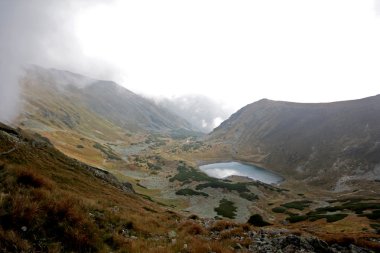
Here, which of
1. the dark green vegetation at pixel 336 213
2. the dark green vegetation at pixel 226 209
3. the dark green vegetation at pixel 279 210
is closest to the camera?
the dark green vegetation at pixel 336 213

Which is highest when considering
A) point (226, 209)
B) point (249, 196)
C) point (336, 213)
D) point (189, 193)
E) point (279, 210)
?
point (336, 213)

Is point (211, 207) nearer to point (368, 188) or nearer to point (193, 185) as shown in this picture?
point (193, 185)

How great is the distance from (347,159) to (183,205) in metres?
138

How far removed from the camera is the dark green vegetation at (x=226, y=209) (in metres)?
90.1

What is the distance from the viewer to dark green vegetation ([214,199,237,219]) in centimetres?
9012

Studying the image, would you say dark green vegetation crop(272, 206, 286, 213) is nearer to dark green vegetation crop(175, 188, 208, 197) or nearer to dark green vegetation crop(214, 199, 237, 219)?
dark green vegetation crop(214, 199, 237, 219)

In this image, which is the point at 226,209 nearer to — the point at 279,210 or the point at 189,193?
the point at 279,210

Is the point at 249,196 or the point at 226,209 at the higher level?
the point at 249,196

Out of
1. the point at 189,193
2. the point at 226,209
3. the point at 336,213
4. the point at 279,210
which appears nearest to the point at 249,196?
the point at 279,210

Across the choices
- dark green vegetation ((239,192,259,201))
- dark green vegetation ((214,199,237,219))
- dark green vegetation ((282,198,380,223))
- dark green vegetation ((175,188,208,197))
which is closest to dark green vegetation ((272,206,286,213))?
dark green vegetation ((282,198,380,223))

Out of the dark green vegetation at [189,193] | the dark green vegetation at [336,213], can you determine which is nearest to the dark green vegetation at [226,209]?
the dark green vegetation at [189,193]

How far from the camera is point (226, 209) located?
9744 centimetres

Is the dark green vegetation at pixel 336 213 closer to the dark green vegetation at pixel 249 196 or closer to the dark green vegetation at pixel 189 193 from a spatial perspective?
the dark green vegetation at pixel 249 196

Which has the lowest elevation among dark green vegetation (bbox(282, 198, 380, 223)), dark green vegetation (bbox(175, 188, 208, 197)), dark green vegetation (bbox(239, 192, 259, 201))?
dark green vegetation (bbox(175, 188, 208, 197))
